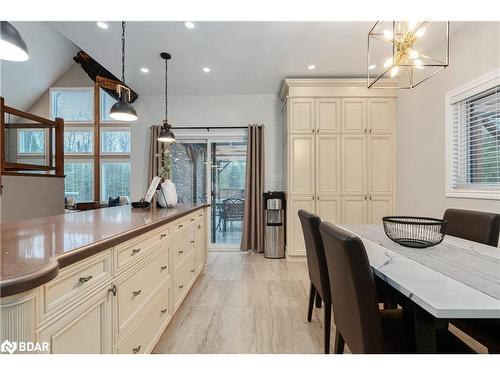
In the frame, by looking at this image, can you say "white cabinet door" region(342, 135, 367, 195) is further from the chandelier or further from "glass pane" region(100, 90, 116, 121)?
"glass pane" region(100, 90, 116, 121)

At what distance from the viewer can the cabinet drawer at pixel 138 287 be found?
1263 mm

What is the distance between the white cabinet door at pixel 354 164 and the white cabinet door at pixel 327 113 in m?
0.31

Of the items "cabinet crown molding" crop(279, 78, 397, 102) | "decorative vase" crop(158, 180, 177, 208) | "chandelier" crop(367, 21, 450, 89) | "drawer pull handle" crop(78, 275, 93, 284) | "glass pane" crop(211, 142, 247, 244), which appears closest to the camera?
"drawer pull handle" crop(78, 275, 93, 284)

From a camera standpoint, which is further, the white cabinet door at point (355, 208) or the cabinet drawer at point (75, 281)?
the white cabinet door at point (355, 208)

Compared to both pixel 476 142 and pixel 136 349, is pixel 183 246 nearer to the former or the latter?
pixel 136 349

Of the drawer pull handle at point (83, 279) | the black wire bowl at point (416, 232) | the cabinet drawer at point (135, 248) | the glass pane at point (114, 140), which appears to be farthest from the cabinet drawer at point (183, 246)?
the glass pane at point (114, 140)

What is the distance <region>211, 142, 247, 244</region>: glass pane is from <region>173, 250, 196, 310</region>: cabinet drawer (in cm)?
192

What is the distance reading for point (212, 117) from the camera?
15.3ft

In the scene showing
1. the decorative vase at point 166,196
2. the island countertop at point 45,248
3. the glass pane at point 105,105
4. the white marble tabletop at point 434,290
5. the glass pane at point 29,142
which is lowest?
the white marble tabletop at point 434,290

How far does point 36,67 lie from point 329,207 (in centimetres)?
703

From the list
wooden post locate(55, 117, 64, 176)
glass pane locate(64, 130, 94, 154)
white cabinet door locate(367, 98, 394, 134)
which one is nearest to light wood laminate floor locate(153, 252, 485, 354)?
white cabinet door locate(367, 98, 394, 134)

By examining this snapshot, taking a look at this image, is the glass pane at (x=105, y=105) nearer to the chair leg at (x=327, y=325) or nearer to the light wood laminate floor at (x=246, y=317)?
the light wood laminate floor at (x=246, y=317)

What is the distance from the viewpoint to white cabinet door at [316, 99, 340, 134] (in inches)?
153

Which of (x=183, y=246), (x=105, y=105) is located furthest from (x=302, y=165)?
(x=105, y=105)
